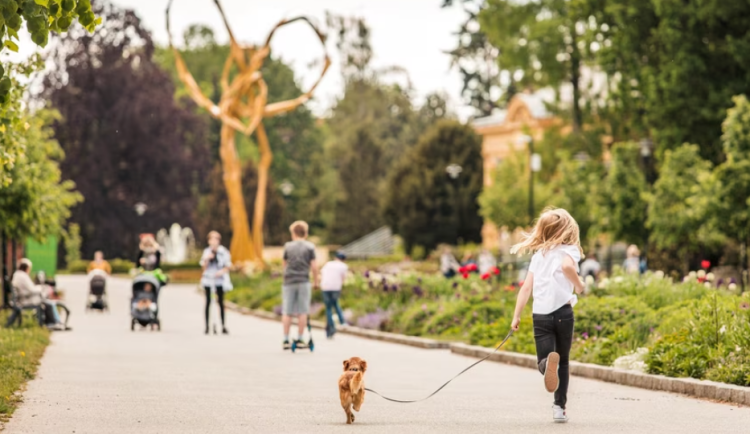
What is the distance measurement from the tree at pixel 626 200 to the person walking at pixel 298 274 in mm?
26050

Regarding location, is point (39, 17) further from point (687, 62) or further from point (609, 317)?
point (687, 62)

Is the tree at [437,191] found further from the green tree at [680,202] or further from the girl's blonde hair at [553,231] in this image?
the girl's blonde hair at [553,231]

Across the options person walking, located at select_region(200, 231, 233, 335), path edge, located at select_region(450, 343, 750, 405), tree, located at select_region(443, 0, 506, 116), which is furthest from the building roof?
path edge, located at select_region(450, 343, 750, 405)

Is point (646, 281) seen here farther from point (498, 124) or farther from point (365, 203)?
point (365, 203)

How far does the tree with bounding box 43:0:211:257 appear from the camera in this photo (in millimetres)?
68438

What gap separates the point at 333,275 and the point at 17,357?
28.0ft

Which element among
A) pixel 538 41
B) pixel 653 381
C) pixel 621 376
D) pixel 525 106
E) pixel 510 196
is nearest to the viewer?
pixel 653 381

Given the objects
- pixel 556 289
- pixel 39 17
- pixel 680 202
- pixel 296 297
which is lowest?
pixel 296 297

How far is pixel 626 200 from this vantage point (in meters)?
44.6

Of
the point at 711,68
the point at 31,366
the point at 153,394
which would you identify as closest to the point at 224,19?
the point at 711,68

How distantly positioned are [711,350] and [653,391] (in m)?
0.70

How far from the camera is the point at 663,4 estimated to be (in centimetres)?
4178

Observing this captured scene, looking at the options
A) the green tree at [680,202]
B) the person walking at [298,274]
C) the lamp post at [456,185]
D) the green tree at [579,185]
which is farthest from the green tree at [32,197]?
the lamp post at [456,185]

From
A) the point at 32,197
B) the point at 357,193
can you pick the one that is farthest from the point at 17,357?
the point at 357,193
